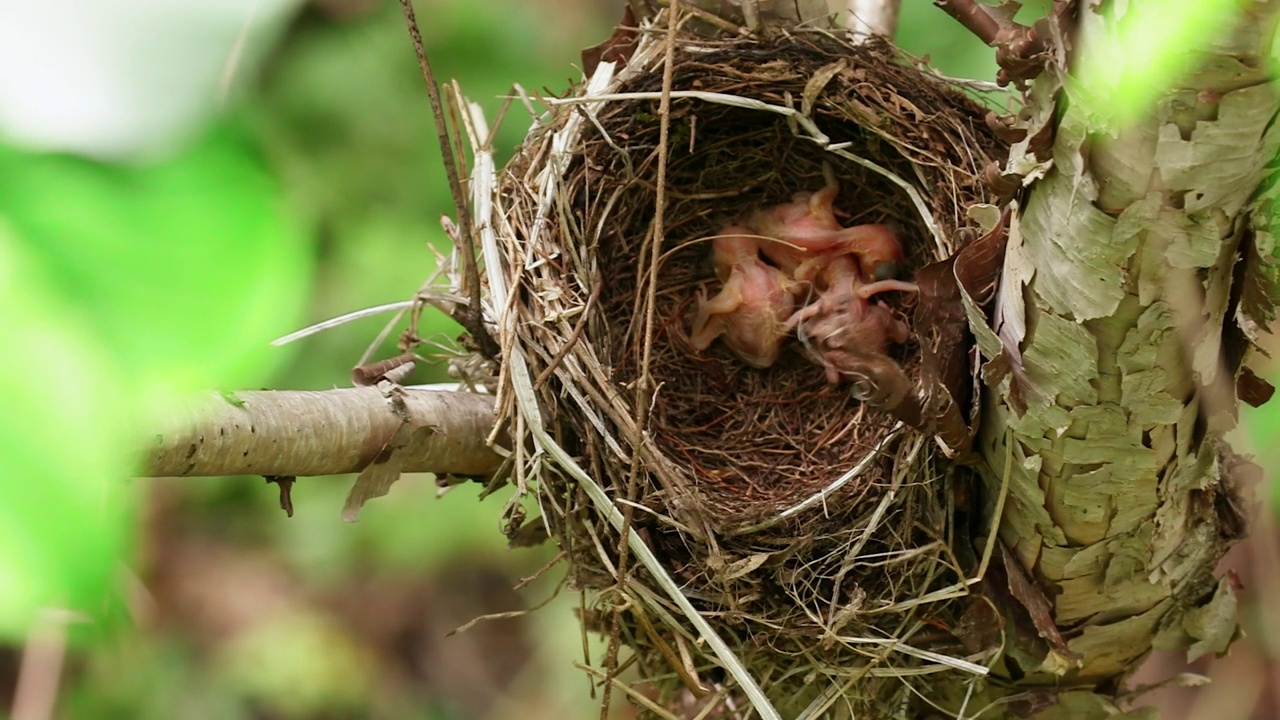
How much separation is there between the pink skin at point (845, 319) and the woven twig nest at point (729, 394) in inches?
1.2

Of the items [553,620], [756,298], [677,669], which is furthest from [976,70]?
[553,620]

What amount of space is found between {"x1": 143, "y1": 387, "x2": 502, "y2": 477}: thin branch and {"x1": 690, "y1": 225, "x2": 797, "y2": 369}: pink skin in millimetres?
477

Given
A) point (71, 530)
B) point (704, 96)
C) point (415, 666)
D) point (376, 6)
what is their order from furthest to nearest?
point (415, 666), point (376, 6), point (704, 96), point (71, 530)

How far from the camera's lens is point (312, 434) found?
124cm

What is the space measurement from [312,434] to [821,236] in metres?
0.88

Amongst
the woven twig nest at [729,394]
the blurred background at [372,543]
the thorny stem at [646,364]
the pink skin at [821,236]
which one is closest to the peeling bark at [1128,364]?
the woven twig nest at [729,394]

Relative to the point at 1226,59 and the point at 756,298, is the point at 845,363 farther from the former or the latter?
the point at 1226,59

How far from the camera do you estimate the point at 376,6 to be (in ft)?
10.6

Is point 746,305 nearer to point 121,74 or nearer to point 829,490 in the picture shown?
point 829,490

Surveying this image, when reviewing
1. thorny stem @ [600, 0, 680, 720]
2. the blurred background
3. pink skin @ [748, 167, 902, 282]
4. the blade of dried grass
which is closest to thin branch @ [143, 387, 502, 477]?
thorny stem @ [600, 0, 680, 720]

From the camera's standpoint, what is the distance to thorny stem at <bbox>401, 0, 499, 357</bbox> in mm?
1119

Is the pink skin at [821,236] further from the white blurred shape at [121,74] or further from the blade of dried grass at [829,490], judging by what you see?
the white blurred shape at [121,74]

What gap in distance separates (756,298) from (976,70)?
2.98 ft

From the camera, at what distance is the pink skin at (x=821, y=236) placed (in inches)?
69.7
